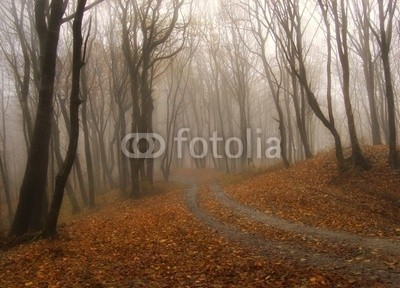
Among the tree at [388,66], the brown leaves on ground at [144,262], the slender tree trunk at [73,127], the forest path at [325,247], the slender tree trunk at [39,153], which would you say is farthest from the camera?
the tree at [388,66]

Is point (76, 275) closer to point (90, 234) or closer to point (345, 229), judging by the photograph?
point (90, 234)

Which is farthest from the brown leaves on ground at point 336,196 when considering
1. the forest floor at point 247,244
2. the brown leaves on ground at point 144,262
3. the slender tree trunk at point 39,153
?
the slender tree trunk at point 39,153

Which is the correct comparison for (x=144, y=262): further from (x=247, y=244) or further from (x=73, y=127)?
(x=73, y=127)

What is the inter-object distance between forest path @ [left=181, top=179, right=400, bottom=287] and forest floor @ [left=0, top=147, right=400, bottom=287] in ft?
0.07

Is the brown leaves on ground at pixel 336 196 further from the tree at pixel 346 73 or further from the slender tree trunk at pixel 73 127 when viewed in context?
the slender tree trunk at pixel 73 127

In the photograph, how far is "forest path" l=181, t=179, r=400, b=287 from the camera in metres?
6.85

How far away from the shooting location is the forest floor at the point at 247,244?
6.80 meters

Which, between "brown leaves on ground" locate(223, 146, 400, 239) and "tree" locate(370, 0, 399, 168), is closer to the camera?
"brown leaves on ground" locate(223, 146, 400, 239)

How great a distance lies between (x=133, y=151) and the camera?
20172mm

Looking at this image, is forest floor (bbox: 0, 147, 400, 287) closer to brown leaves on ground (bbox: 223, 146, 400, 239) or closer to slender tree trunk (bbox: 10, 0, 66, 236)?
brown leaves on ground (bbox: 223, 146, 400, 239)

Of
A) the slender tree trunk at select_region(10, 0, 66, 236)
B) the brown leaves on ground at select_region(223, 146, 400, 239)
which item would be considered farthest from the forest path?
the slender tree trunk at select_region(10, 0, 66, 236)

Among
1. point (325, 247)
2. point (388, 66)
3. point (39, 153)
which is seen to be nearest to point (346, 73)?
point (388, 66)

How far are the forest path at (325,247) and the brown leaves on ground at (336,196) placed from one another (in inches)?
30.7

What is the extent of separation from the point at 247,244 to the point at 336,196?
5914 mm
